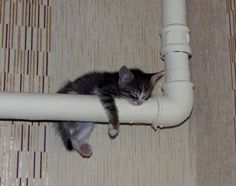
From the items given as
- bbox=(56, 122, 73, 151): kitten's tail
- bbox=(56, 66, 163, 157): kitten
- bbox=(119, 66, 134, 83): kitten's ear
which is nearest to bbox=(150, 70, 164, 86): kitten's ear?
bbox=(56, 66, 163, 157): kitten

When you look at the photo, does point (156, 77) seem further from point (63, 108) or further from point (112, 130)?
point (63, 108)

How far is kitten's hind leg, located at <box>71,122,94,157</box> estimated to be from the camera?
1684 mm

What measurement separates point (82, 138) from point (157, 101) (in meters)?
0.31

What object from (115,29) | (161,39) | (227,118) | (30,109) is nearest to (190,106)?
(227,118)

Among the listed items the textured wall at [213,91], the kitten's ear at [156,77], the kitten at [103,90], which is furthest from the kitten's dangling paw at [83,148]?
the textured wall at [213,91]

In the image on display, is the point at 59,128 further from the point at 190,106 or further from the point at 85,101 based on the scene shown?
the point at 190,106

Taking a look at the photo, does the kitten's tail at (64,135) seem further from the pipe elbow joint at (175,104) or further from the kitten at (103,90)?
the pipe elbow joint at (175,104)

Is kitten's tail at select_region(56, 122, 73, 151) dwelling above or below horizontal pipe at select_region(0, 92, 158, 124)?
below

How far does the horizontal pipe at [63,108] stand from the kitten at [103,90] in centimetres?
3

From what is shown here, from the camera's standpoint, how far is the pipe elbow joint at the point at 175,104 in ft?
5.50

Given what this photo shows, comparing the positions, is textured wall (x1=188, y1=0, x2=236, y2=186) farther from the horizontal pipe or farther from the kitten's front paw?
the kitten's front paw

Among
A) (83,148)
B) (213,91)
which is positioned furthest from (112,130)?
(213,91)

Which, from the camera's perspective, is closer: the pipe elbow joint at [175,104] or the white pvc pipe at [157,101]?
the white pvc pipe at [157,101]

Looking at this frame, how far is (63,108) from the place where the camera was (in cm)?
155
